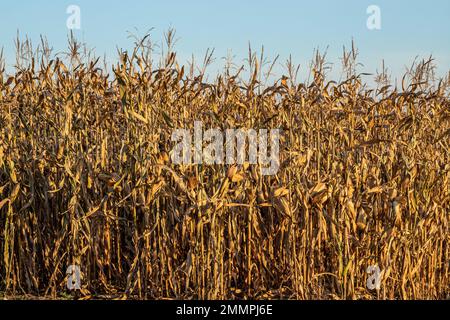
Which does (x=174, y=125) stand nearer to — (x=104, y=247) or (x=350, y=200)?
(x=104, y=247)

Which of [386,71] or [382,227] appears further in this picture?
[386,71]

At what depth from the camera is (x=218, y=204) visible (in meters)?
4.19

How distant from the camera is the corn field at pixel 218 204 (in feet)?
14.2

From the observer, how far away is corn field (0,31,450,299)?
4.32m

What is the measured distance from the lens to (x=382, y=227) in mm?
4613

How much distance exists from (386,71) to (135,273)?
2.81m

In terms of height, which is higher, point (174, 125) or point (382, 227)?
point (174, 125)

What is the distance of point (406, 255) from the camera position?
4488 millimetres

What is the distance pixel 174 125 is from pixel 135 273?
1087 mm
